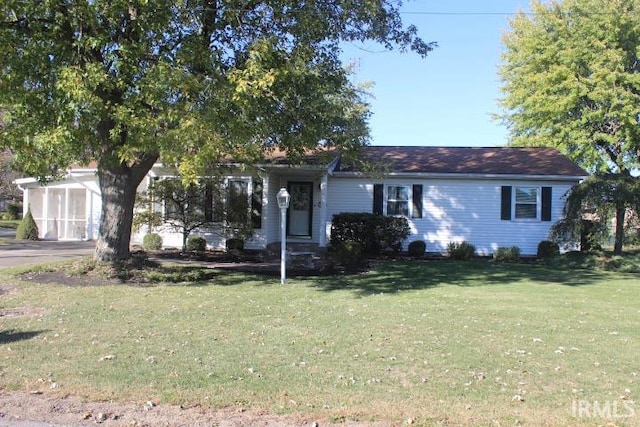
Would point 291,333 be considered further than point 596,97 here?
No

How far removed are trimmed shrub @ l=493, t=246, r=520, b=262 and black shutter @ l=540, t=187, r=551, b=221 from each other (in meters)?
1.79

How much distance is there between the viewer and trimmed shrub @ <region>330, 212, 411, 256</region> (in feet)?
64.4

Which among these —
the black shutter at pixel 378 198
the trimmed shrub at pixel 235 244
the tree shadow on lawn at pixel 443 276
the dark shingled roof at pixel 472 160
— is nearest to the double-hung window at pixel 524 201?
the dark shingled roof at pixel 472 160

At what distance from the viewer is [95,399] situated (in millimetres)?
4957

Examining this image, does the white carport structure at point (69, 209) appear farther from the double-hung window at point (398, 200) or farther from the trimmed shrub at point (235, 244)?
the double-hung window at point (398, 200)

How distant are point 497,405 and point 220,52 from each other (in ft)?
29.9

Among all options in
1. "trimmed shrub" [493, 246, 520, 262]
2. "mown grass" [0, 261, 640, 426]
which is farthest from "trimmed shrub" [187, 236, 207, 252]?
"trimmed shrub" [493, 246, 520, 262]

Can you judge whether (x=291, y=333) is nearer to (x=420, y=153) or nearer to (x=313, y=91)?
(x=313, y=91)

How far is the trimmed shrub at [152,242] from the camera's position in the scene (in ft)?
65.1

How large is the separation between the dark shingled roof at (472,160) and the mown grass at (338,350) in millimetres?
9758

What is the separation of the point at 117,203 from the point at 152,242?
23.4 ft

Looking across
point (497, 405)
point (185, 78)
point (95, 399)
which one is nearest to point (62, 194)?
point (185, 78)

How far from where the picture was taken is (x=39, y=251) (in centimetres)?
1880

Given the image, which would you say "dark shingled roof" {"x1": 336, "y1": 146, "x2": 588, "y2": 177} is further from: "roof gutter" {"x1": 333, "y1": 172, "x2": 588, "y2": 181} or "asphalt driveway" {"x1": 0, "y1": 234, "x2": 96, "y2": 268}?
"asphalt driveway" {"x1": 0, "y1": 234, "x2": 96, "y2": 268}
